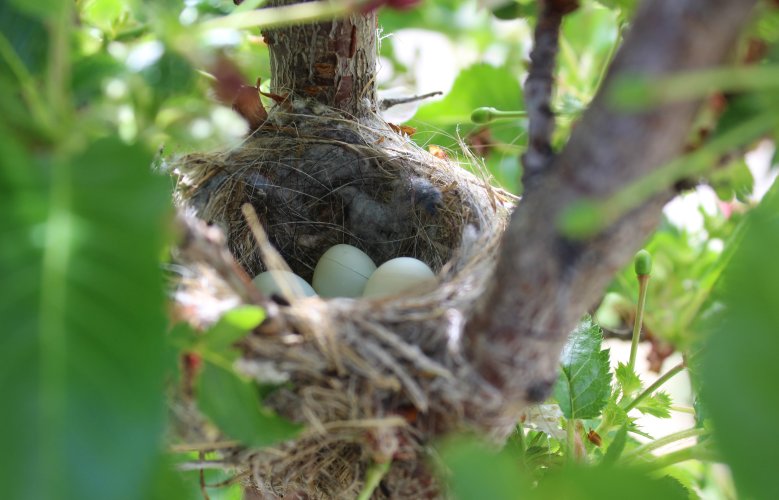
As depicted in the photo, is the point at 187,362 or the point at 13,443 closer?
the point at 13,443

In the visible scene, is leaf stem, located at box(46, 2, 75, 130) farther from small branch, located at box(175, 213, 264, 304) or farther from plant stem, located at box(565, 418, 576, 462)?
plant stem, located at box(565, 418, 576, 462)

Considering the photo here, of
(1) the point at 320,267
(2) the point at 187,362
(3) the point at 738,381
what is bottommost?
(3) the point at 738,381

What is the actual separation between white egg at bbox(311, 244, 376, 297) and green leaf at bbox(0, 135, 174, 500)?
44 centimetres

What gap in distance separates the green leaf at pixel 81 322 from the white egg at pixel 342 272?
44 centimetres

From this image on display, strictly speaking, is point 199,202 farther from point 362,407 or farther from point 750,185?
point 750,185

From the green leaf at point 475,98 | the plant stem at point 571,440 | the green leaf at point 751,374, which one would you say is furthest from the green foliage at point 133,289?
the green leaf at point 475,98

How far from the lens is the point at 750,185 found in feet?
2.04

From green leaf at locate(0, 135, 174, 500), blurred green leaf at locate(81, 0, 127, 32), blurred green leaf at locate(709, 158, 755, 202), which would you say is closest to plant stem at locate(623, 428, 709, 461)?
blurred green leaf at locate(709, 158, 755, 202)

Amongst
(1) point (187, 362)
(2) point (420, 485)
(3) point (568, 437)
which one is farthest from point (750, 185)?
(1) point (187, 362)

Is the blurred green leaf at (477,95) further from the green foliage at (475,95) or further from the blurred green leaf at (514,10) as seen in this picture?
the blurred green leaf at (514,10)

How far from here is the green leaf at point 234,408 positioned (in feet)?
1.45

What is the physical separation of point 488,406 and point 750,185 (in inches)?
12.3

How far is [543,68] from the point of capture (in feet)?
1.47

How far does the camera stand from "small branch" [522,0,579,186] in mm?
436
